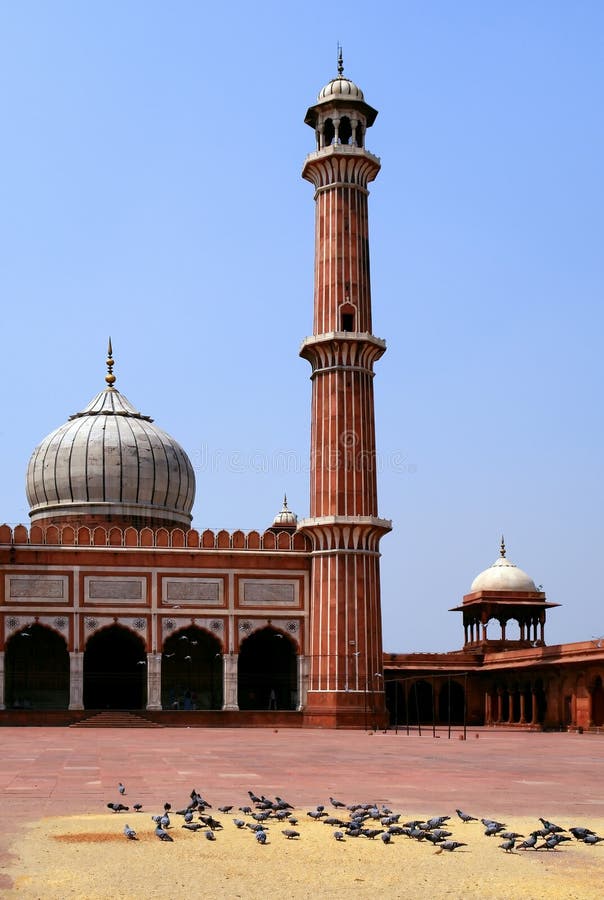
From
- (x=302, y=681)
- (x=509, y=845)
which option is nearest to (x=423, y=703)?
(x=302, y=681)

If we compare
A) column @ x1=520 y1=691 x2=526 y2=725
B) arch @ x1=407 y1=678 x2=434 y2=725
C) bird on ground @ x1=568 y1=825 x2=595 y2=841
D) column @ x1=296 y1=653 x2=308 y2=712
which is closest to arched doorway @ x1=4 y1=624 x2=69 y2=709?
column @ x1=296 y1=653 x2=308 y2=712

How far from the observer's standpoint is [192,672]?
35.3 metres

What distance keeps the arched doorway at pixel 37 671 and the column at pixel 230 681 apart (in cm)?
448

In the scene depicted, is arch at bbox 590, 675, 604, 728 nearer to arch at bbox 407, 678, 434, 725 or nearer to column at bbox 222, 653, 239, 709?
column at bbox 222, 653, 239, 709

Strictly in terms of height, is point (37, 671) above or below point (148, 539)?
below

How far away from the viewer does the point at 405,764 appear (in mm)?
16312

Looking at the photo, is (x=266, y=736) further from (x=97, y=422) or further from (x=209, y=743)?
(x=97, y=422)

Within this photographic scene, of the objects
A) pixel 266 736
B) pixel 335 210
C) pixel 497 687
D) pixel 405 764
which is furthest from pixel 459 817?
pixel 497 687

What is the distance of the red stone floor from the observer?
10945mm

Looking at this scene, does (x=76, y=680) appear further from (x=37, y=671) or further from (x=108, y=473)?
(x=108, y=473)

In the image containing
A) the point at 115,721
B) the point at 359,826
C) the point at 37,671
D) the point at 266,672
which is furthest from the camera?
the point at 266,672

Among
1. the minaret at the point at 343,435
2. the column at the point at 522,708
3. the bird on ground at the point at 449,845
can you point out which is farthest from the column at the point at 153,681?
the bird on ground at the point at 449,845

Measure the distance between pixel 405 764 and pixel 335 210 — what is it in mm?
20489

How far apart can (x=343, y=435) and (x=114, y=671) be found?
32.1 feet
